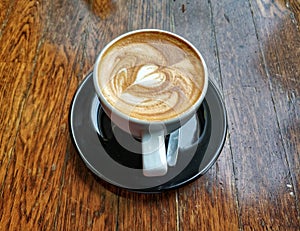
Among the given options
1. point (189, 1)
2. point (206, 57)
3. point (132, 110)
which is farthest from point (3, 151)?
point (189, 1)

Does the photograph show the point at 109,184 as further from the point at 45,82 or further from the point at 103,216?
the point at 45,82

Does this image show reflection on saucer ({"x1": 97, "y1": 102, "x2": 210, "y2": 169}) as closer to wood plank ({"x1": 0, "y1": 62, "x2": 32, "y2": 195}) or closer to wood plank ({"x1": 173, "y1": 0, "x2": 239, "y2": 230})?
wood plank ({"x1": 173, "y1": 0, "x2": 239, "y2": 230})

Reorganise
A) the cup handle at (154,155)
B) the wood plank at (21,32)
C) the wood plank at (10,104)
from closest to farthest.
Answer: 1. the cup handle at (154,155)
2. the wood plank at (10,104)
3. the wood plank at (21,32)

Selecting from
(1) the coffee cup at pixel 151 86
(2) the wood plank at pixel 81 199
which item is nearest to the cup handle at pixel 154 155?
(1) the coffee cup at pixel 151 86

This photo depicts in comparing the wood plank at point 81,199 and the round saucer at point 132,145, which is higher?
the round saucer at point 132,145

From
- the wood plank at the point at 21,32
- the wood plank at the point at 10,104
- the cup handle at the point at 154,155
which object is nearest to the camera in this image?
the cup handle at the point at 154,155

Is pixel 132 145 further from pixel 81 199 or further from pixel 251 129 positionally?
Result: pixel 251 129

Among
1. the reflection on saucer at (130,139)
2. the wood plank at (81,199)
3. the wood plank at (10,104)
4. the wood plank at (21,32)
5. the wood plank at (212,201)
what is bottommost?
the wood plank at (212,201)

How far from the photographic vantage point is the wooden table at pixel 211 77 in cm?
59

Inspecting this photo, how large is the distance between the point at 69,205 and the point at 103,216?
6 cm

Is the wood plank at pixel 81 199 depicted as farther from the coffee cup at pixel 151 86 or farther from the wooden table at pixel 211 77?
the coffee cup at pixel 151 86

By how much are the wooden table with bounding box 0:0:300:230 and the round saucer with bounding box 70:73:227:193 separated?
4 centimetres

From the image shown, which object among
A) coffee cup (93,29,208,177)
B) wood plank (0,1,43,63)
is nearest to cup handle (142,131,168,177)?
coffee cup (93,29,208,177)

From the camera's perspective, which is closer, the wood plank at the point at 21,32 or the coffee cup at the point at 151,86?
the coffee cup at the point at 151,86
